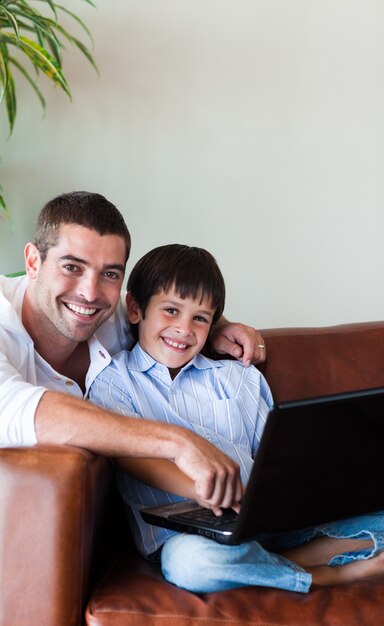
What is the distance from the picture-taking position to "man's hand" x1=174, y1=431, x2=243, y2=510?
1.42 m

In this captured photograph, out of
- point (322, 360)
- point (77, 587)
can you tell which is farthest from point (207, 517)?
point (322, 360)

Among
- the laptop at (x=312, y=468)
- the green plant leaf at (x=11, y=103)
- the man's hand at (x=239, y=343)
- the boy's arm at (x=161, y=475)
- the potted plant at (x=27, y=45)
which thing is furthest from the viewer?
the green plant leaf at (x=11, y=103)

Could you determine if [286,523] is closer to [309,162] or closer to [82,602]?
[82,602]

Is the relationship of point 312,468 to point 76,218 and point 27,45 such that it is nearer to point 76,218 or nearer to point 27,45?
point 76,218

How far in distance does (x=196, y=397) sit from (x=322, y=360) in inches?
16.3

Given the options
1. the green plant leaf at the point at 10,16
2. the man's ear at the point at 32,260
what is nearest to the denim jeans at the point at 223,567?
the man's ear at the point at 32,260

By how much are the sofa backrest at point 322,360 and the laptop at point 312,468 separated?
0.68m

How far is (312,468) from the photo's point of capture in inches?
51.3

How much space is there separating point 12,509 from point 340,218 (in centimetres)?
217

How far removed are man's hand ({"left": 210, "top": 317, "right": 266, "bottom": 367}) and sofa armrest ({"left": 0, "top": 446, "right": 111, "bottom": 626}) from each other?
724mm

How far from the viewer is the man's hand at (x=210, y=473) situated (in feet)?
4.64

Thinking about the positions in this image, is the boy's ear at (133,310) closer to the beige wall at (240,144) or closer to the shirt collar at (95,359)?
the shirt collar at (95,359)

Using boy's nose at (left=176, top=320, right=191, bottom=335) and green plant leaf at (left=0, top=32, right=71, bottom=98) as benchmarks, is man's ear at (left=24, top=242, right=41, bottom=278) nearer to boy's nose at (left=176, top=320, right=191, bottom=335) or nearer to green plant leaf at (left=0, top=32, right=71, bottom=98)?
boy's nose at (left=176, top=320, right=191, bottom=335)

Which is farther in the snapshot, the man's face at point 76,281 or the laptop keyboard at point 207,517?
the man's face at point 76,281
